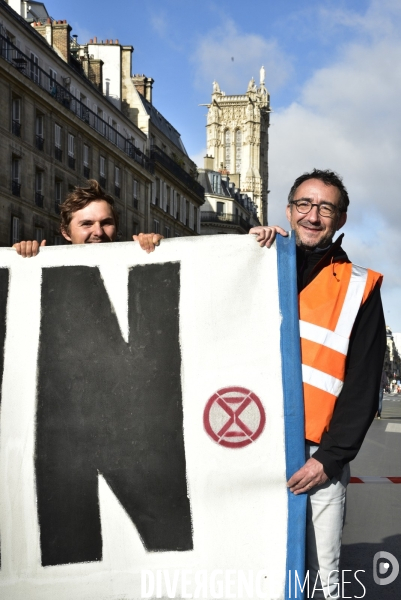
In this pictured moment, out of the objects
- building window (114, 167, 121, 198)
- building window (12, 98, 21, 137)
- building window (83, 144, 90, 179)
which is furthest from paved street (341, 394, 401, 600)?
building window (114, 167, 121, 198)

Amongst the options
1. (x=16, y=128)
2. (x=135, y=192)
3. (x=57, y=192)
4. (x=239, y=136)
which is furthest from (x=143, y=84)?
(x=239, y=136)

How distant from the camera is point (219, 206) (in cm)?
8431

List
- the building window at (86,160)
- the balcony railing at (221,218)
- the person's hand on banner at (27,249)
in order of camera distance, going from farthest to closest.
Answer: the balcony railing at (221,218) → the building window at (86,160) → the person's hand on banner at (27,249)

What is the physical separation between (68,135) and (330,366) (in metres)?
34.8

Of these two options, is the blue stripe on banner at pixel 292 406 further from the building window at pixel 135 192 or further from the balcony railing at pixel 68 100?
the building window at pixel 135 192

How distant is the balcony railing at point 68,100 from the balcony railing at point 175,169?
1595mm

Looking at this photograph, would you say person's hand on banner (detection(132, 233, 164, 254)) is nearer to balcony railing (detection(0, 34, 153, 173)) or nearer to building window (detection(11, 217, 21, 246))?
balcony railing (detection(0, 34, 153, 173))

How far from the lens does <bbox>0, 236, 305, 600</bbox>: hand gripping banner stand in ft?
11.7

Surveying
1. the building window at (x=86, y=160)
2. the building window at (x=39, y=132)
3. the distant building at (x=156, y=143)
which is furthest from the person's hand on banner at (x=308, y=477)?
the distant building at (x=156, y=143)

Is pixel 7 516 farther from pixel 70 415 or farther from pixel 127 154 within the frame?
pixel 127 154

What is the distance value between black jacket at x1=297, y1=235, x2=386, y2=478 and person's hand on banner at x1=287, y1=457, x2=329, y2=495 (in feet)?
0.08

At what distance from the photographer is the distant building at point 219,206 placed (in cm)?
8206

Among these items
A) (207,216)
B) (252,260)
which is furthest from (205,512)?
(207,216)

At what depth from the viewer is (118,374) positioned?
378 cm
